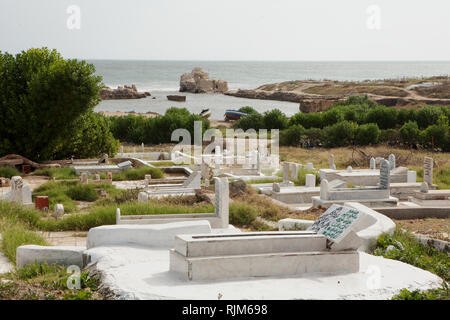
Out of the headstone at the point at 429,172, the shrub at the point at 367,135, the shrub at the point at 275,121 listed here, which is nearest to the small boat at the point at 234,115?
the shrub at the point at 275,121

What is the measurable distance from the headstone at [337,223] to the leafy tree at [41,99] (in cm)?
1976

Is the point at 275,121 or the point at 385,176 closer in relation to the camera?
the point at 385,176

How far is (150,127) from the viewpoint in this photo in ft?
144

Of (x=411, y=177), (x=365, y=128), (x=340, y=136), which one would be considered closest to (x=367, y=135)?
(x=365, y=128)

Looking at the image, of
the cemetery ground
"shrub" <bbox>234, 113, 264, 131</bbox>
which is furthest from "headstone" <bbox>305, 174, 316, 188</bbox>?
"shrub" <bbox>234, 113, 264, 131</bbox>

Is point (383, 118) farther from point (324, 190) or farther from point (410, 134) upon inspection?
point (324, 190)

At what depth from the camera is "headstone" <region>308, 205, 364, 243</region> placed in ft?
26.5

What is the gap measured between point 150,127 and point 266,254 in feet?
121

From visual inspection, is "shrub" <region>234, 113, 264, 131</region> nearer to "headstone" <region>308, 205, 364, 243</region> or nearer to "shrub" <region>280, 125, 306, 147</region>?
"shrub" <region>280, 125, 306, 147</region>

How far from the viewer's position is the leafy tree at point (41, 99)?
26484 mm

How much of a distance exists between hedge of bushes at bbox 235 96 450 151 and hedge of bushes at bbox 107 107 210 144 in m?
7.96

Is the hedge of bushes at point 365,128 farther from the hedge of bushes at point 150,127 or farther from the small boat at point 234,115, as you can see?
the small boat at point 234,115

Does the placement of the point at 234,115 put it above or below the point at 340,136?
above
